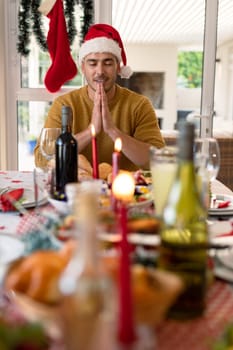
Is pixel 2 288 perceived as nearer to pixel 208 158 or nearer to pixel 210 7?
pixel 208 158

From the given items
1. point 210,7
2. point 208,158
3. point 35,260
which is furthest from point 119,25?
point 35,260

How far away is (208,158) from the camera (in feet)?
4.20

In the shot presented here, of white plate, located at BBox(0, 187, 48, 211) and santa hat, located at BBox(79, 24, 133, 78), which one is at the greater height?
santa hat, located at BBox(79, 24, 133, 78)

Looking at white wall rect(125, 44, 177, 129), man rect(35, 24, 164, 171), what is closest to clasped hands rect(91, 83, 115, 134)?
man rect(35, 24, 164, 171)

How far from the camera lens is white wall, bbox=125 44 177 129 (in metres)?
7.82

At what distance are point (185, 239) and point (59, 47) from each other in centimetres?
233

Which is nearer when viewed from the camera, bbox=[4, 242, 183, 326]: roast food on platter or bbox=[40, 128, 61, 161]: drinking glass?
bbox=[4, 242, 183, 326]: roast food on platter

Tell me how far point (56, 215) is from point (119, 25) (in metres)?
2.85

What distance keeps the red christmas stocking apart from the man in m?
0.65

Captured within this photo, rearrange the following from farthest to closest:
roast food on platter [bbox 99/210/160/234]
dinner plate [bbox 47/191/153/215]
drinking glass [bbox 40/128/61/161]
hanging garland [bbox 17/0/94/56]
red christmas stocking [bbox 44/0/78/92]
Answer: hanging garland [bbox 17/0/94/56] < red christmas stocking [bbox 44/0/78/92] < drinking glass [bbox 40/128/61/161] < dinner plate [bbox 47/191/153/215] < roast food on platter [bbox 99/210/160/234]

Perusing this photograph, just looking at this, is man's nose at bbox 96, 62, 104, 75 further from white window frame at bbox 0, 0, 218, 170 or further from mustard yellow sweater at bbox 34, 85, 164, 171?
white window frame at bbox 0, 0, 218, 170

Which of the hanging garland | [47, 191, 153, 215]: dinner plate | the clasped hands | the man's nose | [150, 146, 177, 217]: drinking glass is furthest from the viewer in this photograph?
the hanging garland

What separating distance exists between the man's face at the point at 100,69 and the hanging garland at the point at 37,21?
1123mm

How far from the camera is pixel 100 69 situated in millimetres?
2006
